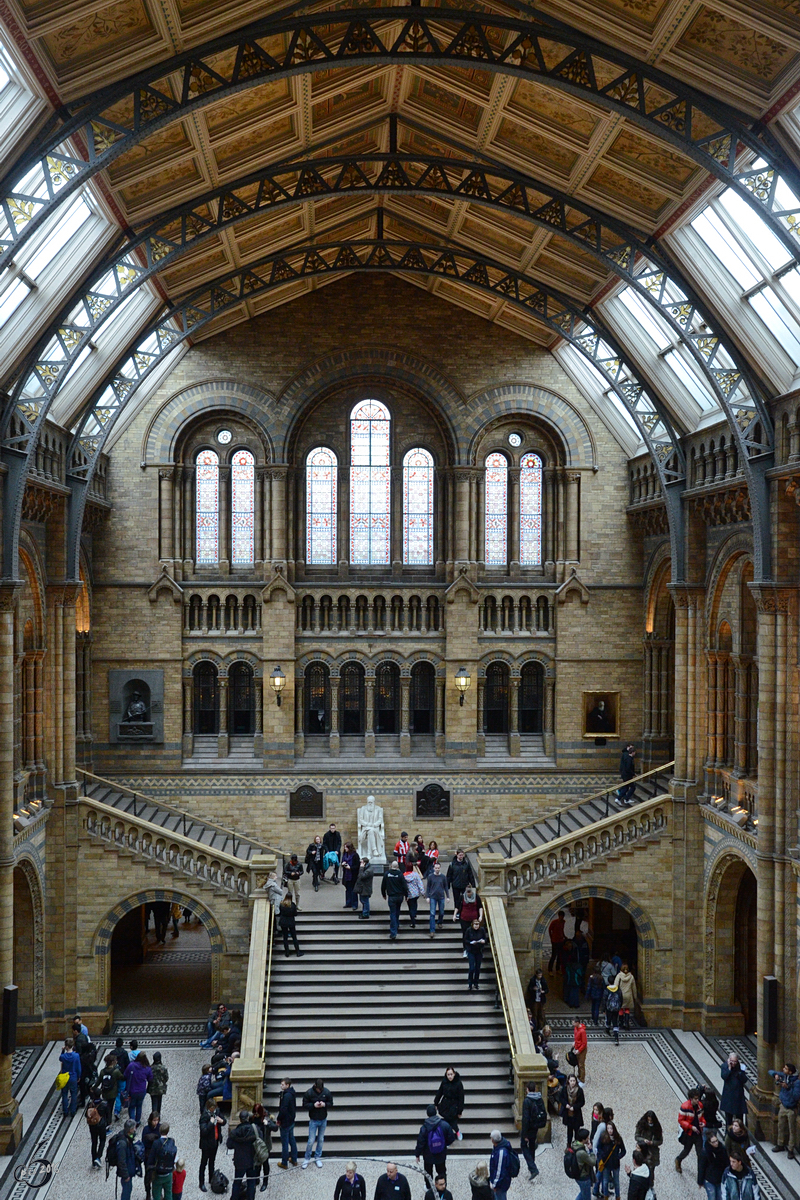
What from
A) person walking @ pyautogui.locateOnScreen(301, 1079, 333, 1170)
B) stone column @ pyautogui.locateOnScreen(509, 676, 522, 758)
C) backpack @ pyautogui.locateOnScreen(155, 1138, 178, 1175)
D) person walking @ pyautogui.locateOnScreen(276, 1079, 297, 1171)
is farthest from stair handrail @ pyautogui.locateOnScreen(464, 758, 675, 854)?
backpack @ pyautogui.locateOnScreen(155, 1138, 178, 1175)

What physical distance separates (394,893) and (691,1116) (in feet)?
26.2

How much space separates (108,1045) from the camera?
22906 mm

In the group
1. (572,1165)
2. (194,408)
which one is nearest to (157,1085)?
(572,1165)

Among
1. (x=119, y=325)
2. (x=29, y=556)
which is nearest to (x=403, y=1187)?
(x=29, y=556)

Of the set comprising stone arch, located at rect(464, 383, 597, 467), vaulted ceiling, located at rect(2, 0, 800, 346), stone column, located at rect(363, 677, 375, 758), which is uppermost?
vaulted ceiling, located at rect(2, 0, 800, 346)

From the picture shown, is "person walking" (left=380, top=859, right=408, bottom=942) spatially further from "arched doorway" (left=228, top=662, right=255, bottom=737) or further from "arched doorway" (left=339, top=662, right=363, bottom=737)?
"arched doorway" (left=228, top=662, right=255, bottom=737)

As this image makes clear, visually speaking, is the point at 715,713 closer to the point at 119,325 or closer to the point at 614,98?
the point at 614,98

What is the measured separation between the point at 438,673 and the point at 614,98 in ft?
59.1

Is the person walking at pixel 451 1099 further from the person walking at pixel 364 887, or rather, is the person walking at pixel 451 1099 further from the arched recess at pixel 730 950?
the arched recess at pixel 730 950

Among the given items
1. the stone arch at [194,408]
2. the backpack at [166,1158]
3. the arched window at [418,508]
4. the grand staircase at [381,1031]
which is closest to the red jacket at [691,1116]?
the grand staircase at [381,1031]

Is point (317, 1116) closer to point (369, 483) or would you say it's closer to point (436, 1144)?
point (436, 1144)

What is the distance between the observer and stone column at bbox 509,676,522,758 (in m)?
30.0

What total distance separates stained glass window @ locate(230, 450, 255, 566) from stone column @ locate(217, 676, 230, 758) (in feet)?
11.7

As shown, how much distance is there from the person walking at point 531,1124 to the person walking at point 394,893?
20.4 ft
